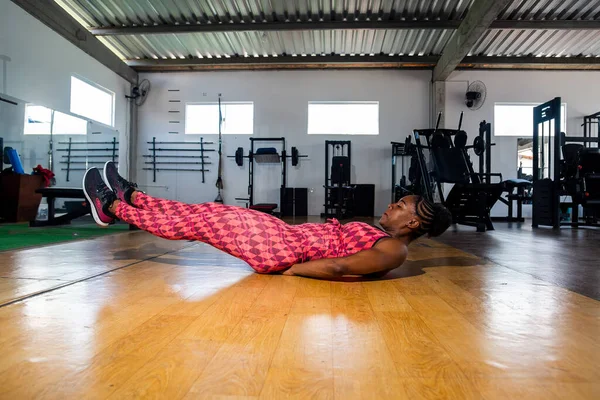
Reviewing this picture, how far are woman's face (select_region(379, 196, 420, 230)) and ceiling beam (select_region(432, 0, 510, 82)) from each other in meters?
4.66

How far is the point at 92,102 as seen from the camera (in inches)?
287

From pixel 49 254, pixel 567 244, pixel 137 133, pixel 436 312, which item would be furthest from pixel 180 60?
pixel 436 312

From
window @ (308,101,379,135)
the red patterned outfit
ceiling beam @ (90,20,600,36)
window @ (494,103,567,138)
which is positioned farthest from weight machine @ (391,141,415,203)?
the red patterned outfit

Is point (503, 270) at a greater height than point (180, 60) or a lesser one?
lesser

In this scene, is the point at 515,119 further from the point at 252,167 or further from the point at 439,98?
the point at 252,167

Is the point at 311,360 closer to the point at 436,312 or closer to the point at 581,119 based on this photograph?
the point at 436,312

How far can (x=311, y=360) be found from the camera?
2.99 ft

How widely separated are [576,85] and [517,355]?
9331mm

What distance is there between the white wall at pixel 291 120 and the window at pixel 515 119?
1.56 meters

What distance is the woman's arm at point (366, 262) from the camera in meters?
1.66

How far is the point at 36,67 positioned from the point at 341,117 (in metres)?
5.55

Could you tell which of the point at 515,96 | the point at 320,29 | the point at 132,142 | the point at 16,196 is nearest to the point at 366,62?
the point at 320,29

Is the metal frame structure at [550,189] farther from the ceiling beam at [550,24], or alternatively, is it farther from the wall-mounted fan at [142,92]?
the wall-mounted fan at [142,92]

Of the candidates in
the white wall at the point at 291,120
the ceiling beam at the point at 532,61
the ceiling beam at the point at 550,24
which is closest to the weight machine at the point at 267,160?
the white wall at the point at 291,120
